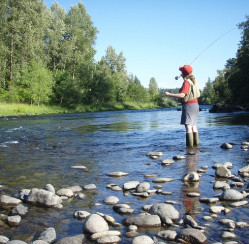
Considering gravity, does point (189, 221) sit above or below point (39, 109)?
below

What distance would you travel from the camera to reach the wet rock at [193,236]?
3195 millimetres

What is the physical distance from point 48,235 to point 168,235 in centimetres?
133

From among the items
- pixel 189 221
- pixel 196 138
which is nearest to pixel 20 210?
pixel 189 221

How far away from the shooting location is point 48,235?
3.35 metres

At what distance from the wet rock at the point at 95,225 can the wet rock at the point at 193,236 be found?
87cm

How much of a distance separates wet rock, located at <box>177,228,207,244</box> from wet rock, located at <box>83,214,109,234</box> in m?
0.87

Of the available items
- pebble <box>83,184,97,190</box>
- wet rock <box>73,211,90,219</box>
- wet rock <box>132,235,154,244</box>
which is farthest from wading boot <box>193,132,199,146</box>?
wet rock <box>132,235,154,244</box>

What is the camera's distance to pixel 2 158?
27.2 ft

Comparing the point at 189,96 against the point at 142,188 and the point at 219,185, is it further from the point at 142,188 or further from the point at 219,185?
the point at 142,188

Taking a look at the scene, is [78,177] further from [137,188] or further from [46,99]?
[46,99]

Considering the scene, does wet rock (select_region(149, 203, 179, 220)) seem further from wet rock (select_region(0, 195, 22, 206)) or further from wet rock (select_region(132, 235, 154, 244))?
wet rock (select_region(0, 195, 22, 206))

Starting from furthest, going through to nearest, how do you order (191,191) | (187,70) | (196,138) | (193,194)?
(196,138) → (187,70) → (191,191) → (193,194)

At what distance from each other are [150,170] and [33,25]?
4307 cm

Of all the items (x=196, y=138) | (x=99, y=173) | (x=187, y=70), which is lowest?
(x=99, y=173)
